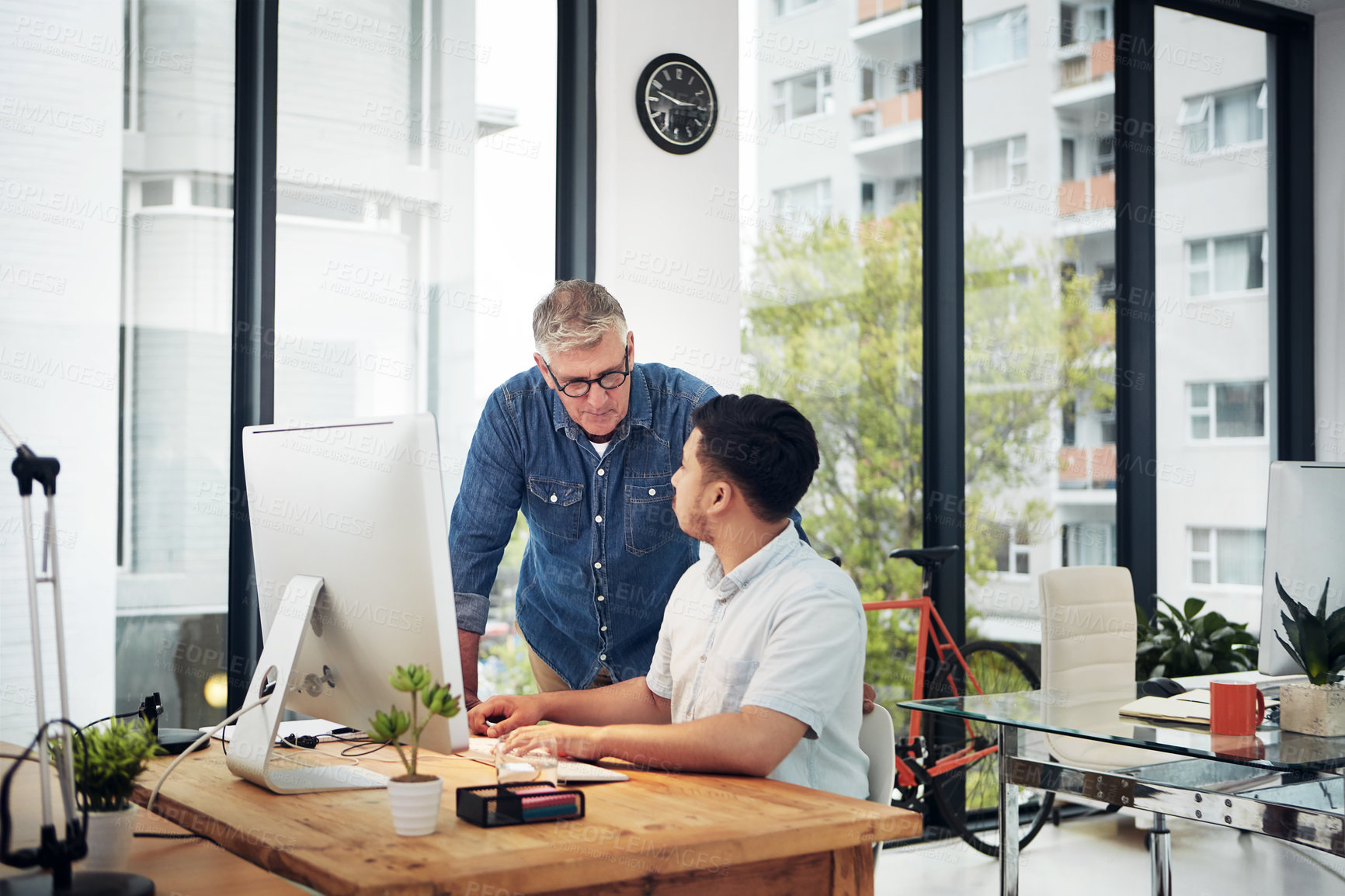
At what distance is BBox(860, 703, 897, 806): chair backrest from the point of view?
188 centimetres

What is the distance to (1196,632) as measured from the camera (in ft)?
13.9

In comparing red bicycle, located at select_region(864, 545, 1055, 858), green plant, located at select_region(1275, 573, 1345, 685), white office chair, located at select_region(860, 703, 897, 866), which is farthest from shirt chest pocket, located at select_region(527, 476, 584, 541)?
red bicycle, located at select_region(864, 545, 1055, 858)

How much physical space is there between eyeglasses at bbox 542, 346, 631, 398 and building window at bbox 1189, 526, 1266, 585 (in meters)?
3.17

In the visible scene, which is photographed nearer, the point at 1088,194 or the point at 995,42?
the point at 995,42

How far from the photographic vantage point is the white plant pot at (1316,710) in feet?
7.31

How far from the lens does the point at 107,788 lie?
1.37 m

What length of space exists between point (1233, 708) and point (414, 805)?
1.59 metres

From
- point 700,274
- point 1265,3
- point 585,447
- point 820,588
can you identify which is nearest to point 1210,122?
point 1265,3

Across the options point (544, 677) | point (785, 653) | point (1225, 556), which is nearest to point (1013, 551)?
→ point (1225, 556)

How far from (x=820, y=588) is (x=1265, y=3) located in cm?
420

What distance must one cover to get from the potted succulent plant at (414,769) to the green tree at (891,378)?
2519 mm

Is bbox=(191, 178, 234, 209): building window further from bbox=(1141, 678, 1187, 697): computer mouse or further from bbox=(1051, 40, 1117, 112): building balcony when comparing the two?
bbox=(1051, 40, 1117, 112): building balcony

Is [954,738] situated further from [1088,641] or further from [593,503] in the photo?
[593,503]

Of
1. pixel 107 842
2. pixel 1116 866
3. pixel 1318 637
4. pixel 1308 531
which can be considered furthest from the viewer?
pixel 1116 866
